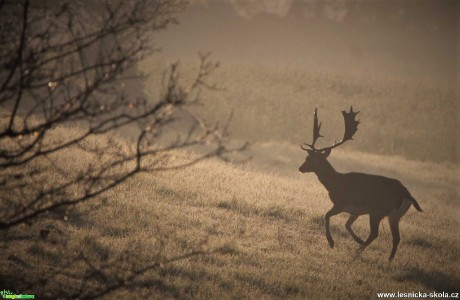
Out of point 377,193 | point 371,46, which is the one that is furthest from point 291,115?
point 371,46

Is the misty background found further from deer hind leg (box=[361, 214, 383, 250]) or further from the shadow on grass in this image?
the shadow on grass

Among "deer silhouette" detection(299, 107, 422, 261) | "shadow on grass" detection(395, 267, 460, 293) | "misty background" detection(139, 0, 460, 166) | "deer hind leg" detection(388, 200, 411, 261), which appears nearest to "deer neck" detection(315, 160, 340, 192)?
"deer silhouette" detection(299, 107, 422, 261)

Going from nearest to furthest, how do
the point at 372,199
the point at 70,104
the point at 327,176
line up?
the point at 70,104, the point at 372,199, the point at 327,176

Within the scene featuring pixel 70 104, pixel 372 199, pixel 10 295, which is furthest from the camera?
pixel 372 199

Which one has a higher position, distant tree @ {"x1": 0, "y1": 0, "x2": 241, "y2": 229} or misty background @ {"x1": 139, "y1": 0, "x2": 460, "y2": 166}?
misty background @ {"x1": 139, "y1": 0, "x2": 460, "y2": 166}

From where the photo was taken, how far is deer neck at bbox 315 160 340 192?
10227mm

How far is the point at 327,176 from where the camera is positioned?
10359 mm

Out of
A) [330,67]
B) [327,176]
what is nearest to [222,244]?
[327,176]

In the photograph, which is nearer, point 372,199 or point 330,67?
point 372,199

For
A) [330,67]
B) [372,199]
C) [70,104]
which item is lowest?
[372,199]

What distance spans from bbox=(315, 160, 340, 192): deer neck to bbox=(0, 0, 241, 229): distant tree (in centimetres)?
254

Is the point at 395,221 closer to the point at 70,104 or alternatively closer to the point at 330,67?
the point at 70,104

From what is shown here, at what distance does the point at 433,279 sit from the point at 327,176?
2.78 meters

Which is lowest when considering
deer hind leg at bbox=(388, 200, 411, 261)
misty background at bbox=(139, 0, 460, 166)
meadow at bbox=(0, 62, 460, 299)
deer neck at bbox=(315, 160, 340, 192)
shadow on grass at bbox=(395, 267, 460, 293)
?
shadow on grass at bbox=(395, 267, 460, 293)
